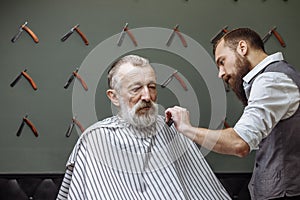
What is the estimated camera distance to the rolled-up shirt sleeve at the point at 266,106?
1.69m

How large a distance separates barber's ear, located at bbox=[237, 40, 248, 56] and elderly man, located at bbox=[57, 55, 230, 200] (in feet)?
1.55

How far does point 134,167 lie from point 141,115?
0.89ft

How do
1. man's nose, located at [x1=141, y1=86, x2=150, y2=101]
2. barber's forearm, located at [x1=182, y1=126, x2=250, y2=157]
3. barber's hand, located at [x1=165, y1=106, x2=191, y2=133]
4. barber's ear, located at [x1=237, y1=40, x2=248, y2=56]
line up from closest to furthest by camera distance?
barber's forearm, located at [x1=182, y1=126, x2=250, y2=157], barber's hand, located at [x1=165, y1=106, x2=191, y2=133], barber's ear, located at [x1=237, y1=40, x2=248, y2=56], man's nose, located at [x1=141, y1=86, x2=150, y2=101]

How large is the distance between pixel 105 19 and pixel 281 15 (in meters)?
1.22

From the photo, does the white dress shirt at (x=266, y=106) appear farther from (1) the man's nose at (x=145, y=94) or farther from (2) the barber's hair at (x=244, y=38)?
(1) the man's nose at (x=145, y=94)

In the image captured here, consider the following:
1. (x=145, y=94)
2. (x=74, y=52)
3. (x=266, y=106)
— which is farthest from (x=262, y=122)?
(x=74, y=52)

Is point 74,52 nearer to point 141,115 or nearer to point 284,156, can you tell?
point 141,115

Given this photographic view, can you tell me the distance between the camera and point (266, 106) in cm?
172

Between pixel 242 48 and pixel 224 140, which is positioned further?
pixel 242 48

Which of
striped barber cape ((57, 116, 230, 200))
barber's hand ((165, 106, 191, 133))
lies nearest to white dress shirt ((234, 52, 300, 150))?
barber's hand ((165, 106, 191, 133))

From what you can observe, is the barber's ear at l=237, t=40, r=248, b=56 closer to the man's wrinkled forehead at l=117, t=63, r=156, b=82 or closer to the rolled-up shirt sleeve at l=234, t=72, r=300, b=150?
the rolled-up shirt sleeve at l=234, t=72, r=300, b=150

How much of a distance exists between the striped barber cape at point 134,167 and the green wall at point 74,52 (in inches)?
22.5

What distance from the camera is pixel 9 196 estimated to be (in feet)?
8.39

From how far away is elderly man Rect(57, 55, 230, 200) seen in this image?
1.99 metres
